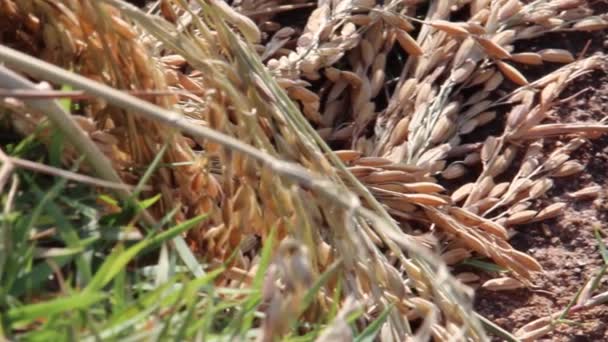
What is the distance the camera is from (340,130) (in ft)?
4.82

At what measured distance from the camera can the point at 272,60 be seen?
57.8 inches

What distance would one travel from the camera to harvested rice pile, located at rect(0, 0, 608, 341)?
960mm

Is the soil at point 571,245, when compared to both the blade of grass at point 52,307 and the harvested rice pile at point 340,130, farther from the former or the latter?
the blade of grass at point 52,307

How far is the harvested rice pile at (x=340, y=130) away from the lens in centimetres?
96

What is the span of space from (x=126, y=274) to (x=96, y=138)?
13 centimetres

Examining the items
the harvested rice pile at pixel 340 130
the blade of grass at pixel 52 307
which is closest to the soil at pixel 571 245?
the harvested rice pile at pixel 340 130

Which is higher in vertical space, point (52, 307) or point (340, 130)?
point (52, 307)

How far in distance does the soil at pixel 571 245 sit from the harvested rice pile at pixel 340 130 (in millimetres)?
17

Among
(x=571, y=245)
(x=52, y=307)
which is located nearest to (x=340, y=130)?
(x=571, y=245)

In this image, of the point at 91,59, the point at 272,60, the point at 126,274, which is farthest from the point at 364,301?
the point at 272,60

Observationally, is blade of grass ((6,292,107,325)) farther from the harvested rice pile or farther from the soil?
the soil

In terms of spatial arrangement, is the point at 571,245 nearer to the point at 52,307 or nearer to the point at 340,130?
the point at 340,130

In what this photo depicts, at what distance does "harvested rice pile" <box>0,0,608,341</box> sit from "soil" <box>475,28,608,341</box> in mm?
17

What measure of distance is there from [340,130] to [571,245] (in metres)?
0.31
